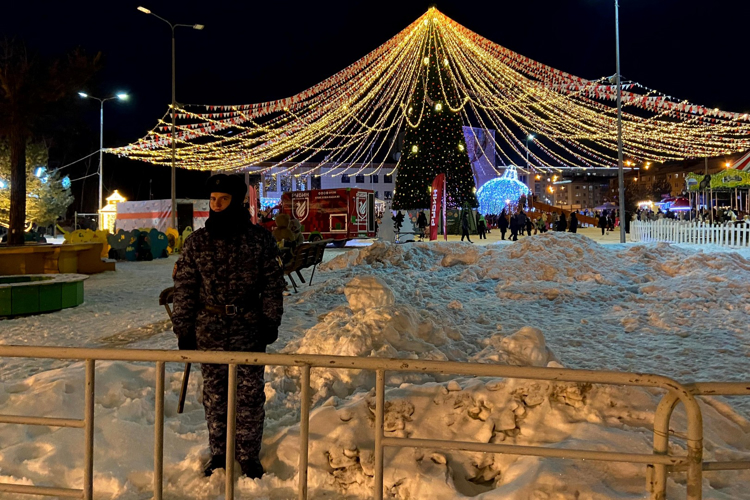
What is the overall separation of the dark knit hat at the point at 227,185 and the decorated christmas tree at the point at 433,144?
1018 inches

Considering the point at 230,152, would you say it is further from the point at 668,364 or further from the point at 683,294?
the point at 668,364

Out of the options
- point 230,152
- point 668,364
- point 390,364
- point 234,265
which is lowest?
point 668,364

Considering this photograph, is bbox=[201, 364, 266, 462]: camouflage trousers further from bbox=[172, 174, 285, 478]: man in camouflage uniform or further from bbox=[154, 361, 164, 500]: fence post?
bbox=[154, 361, 164, 500]: fence post

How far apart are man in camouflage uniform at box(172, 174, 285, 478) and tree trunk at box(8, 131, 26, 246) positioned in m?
14.6

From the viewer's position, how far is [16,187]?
48.7ft

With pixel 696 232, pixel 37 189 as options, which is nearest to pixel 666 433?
pixel 696 232

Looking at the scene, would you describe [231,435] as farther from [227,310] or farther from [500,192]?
[500,192]

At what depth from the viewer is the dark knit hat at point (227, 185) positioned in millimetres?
3160

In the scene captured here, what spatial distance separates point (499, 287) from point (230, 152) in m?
20.1

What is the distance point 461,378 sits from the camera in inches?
171

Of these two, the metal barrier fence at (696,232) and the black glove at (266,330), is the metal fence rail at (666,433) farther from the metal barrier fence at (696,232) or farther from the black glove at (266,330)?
the metal barrier fence at (696,232)

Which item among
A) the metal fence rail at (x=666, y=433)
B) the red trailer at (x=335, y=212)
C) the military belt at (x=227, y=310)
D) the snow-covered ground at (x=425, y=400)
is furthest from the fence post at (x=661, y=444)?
the red trailer at (x=335, y=212)

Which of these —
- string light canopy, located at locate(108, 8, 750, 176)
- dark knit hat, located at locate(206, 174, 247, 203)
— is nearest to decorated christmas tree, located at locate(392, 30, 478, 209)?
string light canopy, located at locate(108, 8, 750, 176)

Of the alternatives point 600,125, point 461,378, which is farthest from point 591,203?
point 461,378
